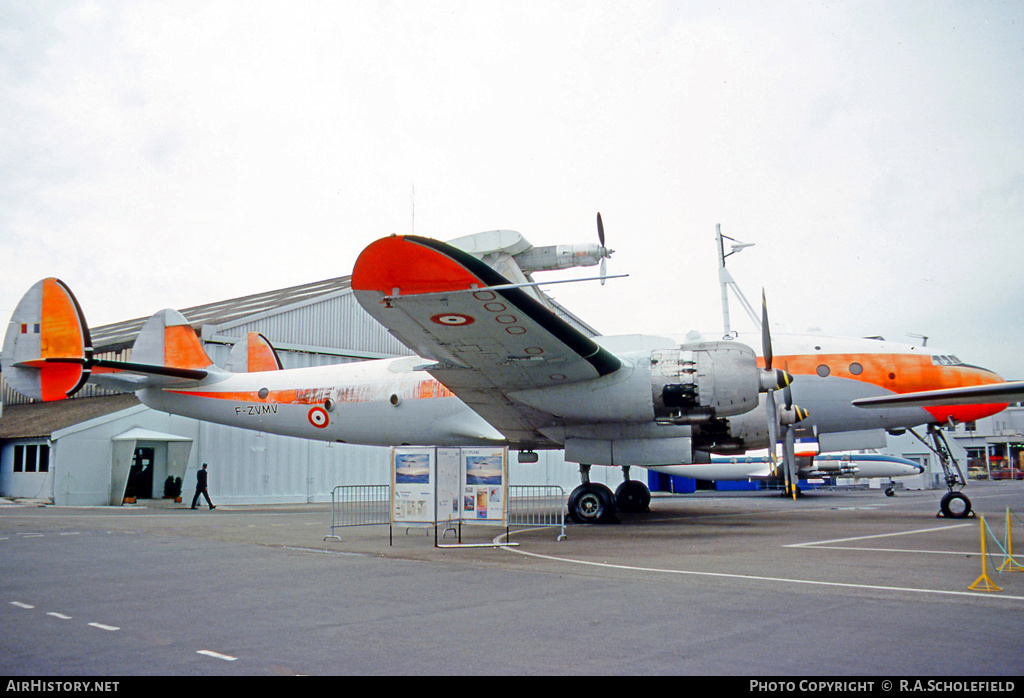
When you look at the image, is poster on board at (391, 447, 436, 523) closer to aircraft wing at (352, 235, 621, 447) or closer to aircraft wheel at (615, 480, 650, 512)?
aircraft wing at (352, 235, 621, 447)

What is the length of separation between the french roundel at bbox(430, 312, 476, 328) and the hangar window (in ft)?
65.2

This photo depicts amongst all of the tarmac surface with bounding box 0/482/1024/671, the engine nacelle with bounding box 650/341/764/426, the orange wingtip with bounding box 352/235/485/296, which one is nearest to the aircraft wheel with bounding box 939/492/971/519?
the tarmac surface with bounding box 0/482/1024/671

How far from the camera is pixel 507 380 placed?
13.5 meters

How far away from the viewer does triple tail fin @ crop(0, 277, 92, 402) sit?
56.6 ft

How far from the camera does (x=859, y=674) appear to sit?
4031 mm

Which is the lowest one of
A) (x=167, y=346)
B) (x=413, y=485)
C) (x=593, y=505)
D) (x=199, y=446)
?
(x=593, y=505)

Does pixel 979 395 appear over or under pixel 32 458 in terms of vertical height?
over

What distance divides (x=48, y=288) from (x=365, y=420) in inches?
349

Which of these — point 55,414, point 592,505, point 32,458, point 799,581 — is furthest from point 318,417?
point 55,414

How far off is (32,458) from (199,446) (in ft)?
19.0

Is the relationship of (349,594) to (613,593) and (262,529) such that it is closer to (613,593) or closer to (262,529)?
(613,593)

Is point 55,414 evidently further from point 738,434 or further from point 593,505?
point 738,434

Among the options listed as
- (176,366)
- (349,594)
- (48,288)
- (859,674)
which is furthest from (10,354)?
(859,674)

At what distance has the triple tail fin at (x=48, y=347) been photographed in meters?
17.2
